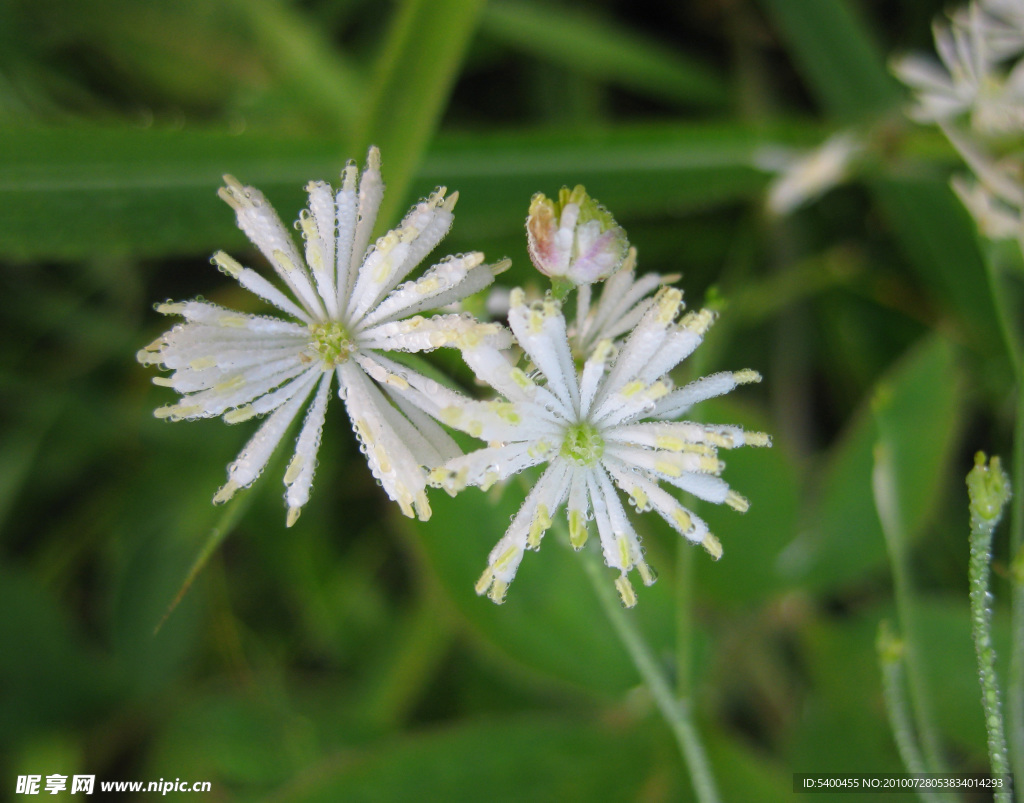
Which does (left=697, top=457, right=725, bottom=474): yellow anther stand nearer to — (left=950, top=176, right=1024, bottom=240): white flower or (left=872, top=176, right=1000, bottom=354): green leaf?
(left=950, top=176, right=1024, bottom=240): white flower

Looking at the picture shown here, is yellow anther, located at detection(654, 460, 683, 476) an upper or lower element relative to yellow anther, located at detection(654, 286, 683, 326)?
lower

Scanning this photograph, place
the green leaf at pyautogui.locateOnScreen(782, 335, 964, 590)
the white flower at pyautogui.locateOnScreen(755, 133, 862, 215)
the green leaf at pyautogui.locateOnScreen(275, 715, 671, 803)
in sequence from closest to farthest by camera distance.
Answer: the green leaf at pyautogui.locateOnScreen(275, 715, 671, 803) → the white flower at pyautogui.locateOnScreen(755, 133, 862, 215) → the green leaf at pyautogui.locateOnScreen(782, 335, 964, 590)

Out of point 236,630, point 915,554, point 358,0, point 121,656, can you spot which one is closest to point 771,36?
point 358,0

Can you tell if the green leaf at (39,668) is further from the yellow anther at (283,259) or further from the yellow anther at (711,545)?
the yellow anther at (711,545)

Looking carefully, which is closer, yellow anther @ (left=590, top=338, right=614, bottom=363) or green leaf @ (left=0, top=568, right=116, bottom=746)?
yellow anther @ (left=590, top=338, right=614, bottom=363)

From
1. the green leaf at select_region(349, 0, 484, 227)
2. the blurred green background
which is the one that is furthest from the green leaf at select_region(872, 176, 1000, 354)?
the green leaf at select_region(349, 0, 484, 227)

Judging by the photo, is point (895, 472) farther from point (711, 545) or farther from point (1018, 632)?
point (711, 545)

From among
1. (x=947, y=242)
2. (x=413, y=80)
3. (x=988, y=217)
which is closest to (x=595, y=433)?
(x=988, y=217)
